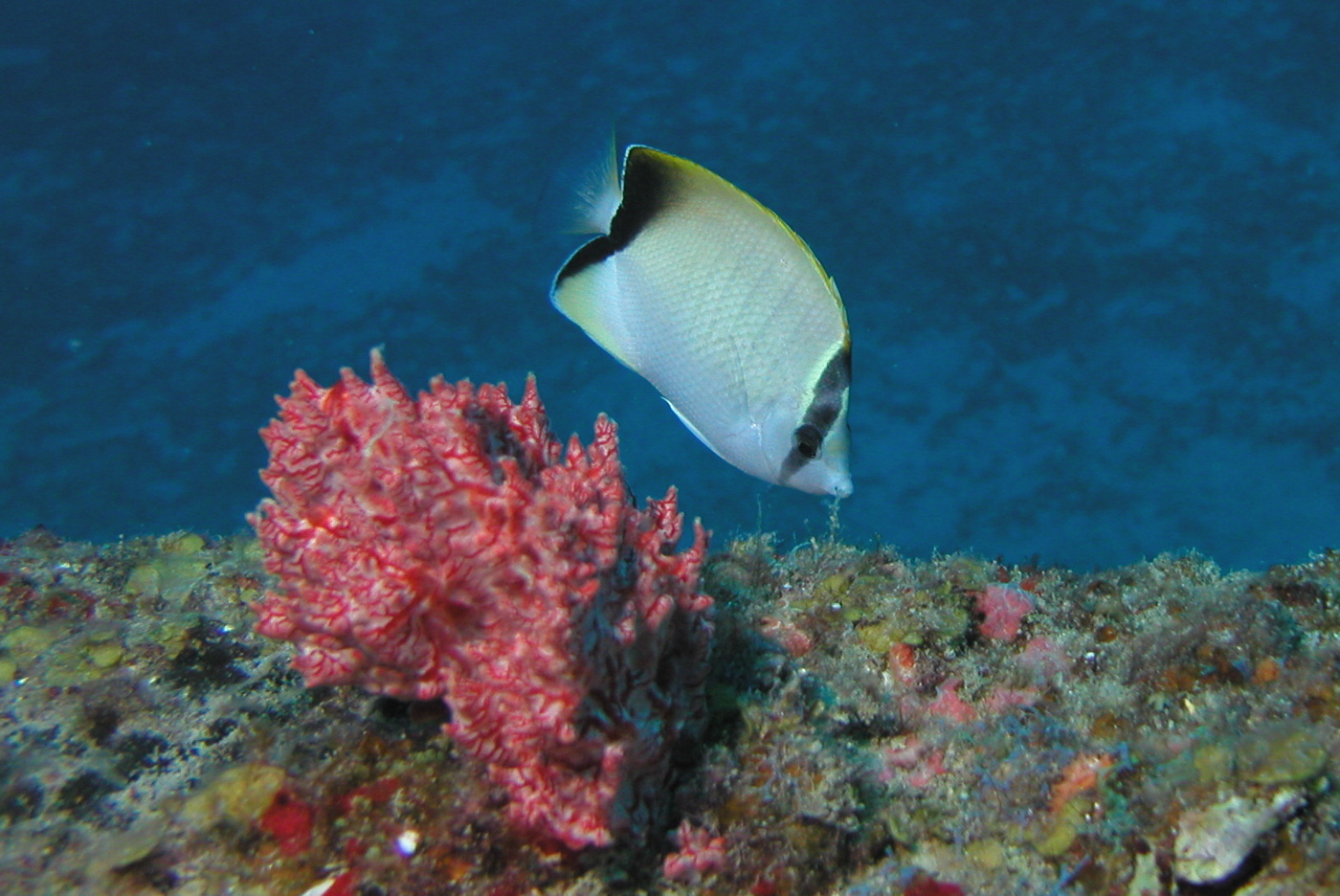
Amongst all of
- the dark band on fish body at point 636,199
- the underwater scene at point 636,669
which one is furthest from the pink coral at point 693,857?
the dark band on fish body at point 636,199

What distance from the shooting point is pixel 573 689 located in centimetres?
167

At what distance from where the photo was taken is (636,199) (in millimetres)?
1954

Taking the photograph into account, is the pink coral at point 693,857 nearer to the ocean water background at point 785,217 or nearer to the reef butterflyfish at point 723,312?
the reef butterflyfish at point 723,312

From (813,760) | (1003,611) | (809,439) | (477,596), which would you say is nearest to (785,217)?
(1003,611)

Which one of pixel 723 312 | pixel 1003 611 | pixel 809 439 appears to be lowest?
pixel 1003 611

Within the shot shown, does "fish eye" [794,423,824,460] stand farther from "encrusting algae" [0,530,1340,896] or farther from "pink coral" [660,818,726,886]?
"pink coral" [660,818,726,886]

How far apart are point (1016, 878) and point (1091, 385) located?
28.9 meters

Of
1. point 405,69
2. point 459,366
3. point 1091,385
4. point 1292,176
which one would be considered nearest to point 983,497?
point 1091,385

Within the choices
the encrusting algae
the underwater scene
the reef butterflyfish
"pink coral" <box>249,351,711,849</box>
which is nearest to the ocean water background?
the underwater scene

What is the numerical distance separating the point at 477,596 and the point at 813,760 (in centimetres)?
106

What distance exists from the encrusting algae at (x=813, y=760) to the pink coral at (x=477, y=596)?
204 millimetres

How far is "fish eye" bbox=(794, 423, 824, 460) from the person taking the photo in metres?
1.95

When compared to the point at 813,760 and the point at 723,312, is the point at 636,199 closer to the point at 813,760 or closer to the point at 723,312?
the point at 723,312

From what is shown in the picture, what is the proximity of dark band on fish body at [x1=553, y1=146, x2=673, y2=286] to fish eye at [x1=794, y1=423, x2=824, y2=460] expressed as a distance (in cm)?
68
